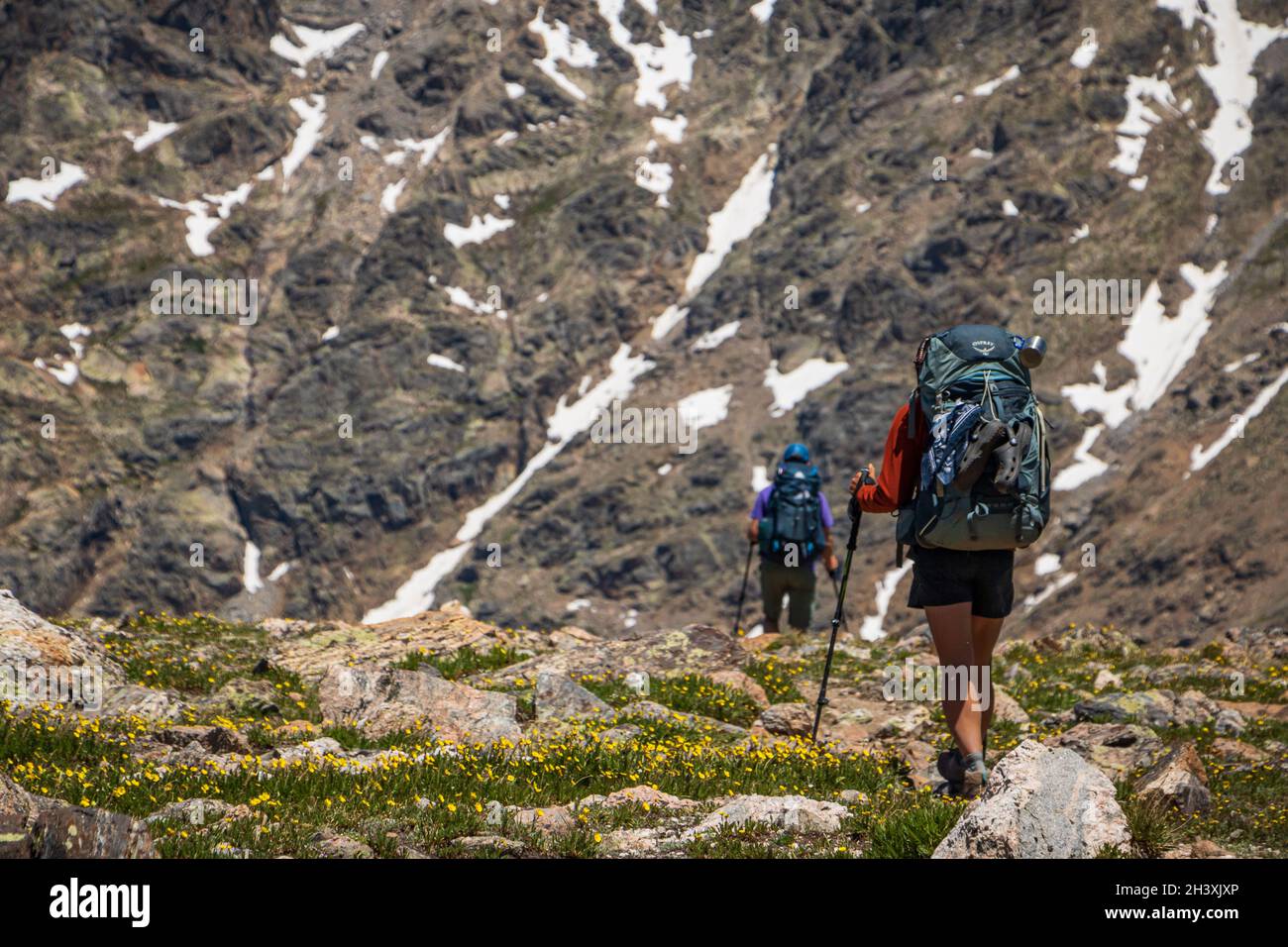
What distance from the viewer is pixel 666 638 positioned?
17531 mm

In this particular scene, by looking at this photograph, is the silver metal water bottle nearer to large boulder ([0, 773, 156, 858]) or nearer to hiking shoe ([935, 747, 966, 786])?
hiking shoe ([935, 747, 966, 786])

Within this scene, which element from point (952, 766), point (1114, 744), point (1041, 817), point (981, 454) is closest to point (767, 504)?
point (1114, 744)

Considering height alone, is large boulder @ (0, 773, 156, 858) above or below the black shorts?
below

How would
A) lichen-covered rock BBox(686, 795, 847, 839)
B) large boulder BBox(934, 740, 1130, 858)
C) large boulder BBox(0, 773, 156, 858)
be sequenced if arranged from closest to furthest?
large boulder BBox(0, 773, 156, 858) < large boulder BBox(934, 740, 1130, 858) < lichen-covered rock BBox(686, 795, 847, 839)

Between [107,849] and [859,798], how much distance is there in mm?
4899

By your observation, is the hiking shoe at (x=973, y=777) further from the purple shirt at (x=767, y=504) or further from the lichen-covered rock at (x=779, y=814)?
the purple shirt at (x=767, y=504)

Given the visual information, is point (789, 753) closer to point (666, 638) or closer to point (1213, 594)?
point (666, 638)

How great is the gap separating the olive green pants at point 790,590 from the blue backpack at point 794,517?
1.52 ft

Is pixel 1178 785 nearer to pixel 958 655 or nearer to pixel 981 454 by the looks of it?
pixel 958 655

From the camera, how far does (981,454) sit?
9.70 metres

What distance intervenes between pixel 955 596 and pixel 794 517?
11002 millimetres
